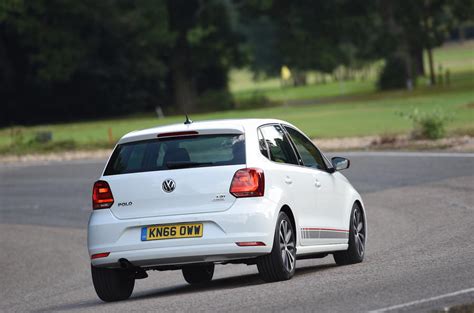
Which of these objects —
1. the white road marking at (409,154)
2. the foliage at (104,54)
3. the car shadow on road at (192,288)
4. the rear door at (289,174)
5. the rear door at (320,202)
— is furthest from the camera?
the foliage at (104,54)

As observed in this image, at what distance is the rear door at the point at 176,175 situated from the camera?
37.5ft

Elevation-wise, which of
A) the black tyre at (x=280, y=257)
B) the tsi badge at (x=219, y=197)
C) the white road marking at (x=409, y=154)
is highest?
the tsi badge at (x=219, y=197)

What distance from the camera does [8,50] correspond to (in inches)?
2943

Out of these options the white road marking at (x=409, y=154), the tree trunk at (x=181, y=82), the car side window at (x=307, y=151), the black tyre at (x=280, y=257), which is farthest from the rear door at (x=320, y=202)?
the tree trunk at (x=181, y=82)

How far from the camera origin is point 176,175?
11531 millimetres

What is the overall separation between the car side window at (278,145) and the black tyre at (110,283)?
1.83 metres

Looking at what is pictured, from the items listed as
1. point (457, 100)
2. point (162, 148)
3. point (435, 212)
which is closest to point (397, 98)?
point (457, 100)

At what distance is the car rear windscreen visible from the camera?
11586 mm

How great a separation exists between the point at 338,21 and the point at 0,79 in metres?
20.0

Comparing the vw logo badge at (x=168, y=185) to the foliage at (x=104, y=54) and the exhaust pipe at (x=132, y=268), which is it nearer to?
the exhaust pipe at (x=132, y=268)

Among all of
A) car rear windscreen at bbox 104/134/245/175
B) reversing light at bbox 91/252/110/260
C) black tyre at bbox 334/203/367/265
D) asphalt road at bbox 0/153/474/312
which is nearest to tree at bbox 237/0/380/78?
asphalt road at bbox 0/153/474/312

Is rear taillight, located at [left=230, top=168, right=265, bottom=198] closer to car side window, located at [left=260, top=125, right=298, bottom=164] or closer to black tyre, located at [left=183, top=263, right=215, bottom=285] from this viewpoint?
car side window, located at [left=260, top=125, right=298, bottom=164]

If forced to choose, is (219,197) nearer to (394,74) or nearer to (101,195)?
(101,195)

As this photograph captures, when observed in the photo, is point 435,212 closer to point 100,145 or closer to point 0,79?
point 100,145
